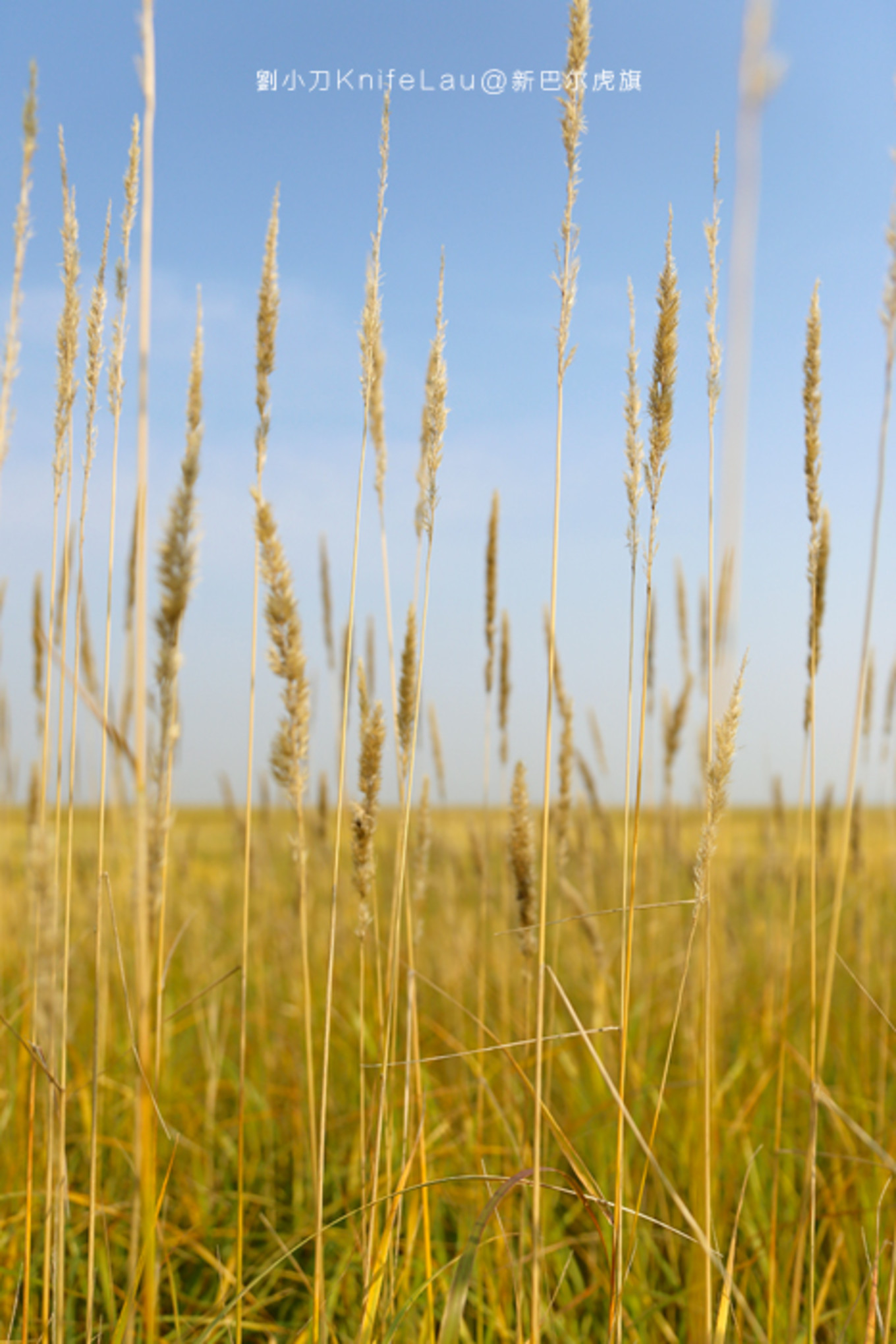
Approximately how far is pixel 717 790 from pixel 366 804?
0.48m

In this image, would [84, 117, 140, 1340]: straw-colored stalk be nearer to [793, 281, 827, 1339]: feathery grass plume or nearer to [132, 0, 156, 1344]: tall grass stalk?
[132, 0, 156, 1344]: tall grass stalk

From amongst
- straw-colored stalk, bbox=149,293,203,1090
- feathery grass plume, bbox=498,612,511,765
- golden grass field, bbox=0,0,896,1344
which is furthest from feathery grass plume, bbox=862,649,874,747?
straw-colored stalk, bbox=149,293,203,1090

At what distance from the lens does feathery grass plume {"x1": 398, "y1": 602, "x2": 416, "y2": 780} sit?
1355 mm

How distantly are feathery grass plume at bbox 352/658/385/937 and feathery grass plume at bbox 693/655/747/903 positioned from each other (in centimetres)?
44

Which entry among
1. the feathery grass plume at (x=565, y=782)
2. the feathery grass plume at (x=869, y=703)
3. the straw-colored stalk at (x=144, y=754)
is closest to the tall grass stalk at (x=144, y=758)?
the straw-colored stalk at (x=144, y=754)

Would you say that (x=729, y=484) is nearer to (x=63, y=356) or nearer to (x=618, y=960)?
(x=63, y=356)

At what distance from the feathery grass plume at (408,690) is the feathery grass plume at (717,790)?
442mm

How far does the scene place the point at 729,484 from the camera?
93 centimetres

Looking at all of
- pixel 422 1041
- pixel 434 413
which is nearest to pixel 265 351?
pixel 434 413

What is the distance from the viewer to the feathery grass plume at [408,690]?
53.4 inches

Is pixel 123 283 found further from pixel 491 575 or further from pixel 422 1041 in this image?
pixel 422 1041

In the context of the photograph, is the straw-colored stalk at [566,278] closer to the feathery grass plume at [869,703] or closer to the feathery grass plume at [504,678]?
the feathery grass plume at [504,678]

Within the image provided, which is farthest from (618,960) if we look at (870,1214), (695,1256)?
(695,1256)

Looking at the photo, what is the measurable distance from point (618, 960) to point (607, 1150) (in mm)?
1541
